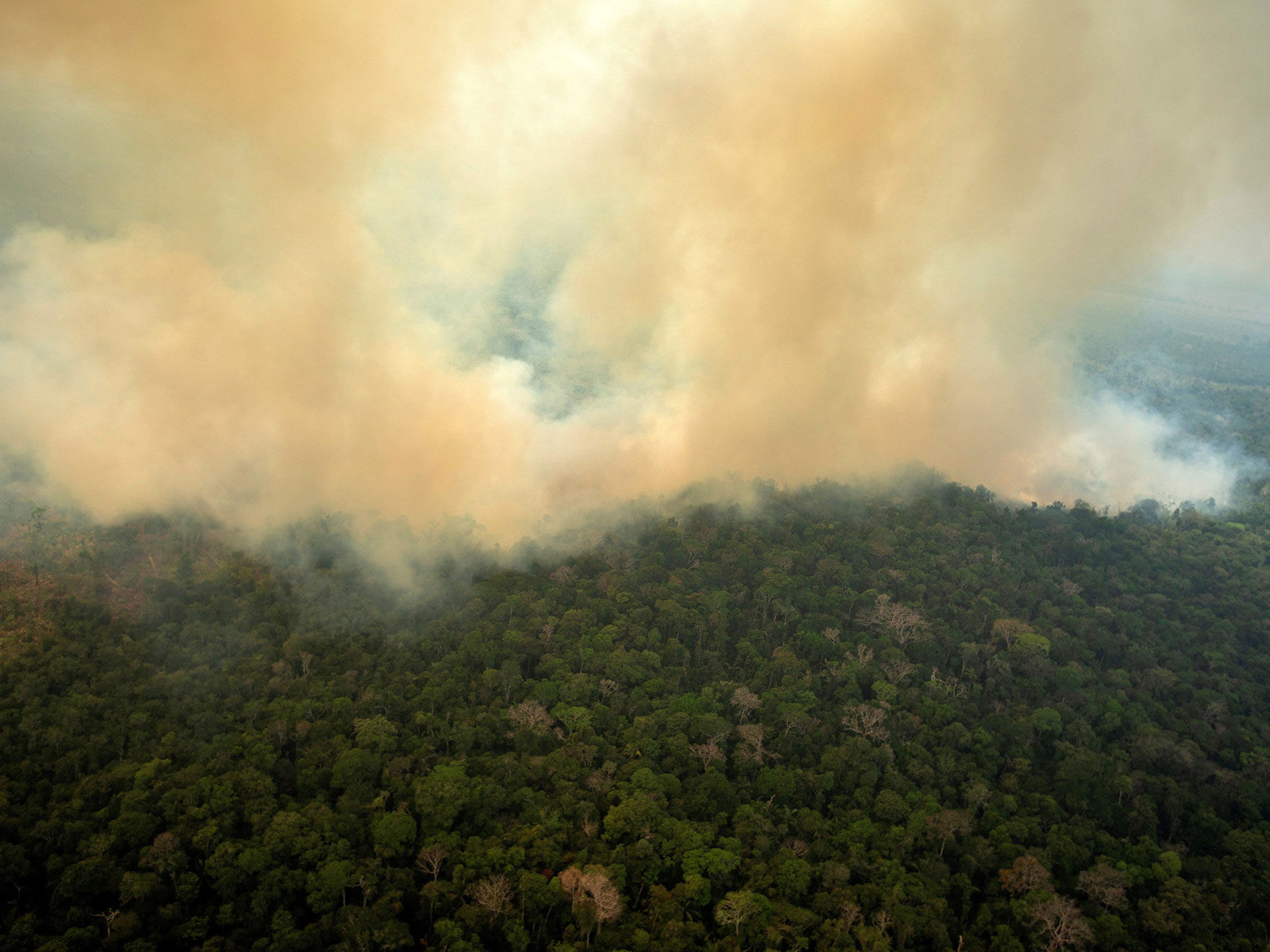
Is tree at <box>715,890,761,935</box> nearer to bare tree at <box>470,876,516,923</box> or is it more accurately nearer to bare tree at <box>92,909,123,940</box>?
bare tree at <box>470,876,516,923</box>

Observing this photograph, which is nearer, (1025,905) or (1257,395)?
(1025,905)

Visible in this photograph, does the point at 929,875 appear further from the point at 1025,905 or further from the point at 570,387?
the point at 570,387

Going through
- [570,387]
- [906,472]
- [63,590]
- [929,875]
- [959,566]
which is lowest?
[929,875]

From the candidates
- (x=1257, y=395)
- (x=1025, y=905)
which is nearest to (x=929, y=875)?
(x=1025, y=905)

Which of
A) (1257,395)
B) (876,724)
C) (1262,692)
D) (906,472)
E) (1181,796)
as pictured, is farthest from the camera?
(1257,395)

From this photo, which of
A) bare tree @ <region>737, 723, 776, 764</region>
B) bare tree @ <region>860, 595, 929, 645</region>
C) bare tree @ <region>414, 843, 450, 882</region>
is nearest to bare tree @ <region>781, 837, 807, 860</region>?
bare tree @ <region>737, 723, 776, 764</region>

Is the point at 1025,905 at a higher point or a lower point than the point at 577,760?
lower

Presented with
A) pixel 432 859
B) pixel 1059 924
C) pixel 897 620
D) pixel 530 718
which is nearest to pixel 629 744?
pixel 530 718
